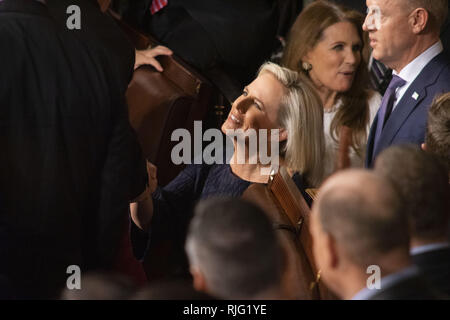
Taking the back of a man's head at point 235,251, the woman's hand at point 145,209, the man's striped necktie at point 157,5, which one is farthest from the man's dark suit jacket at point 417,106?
the back of a man's head at point 235,251

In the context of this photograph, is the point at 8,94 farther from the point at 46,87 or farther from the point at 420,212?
the point at 420,212

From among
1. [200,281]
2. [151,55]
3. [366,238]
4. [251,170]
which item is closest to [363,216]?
[366,238]

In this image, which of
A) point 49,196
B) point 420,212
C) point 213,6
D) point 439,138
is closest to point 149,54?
point 213,6

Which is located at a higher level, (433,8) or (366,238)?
(433,8)

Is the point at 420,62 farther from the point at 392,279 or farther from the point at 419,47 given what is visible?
the point at 392,279

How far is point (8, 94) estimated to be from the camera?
1715 millimetres

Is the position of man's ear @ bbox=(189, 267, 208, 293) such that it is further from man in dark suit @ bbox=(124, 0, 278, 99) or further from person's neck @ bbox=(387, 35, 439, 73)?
man in dark suit @ bbox=(124, 0, 278, 99)

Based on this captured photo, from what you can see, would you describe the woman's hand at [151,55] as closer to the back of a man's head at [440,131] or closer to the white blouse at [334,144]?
the white blouse at [334,144]

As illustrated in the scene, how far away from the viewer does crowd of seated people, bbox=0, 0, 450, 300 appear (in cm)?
115

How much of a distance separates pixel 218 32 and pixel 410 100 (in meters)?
0.91

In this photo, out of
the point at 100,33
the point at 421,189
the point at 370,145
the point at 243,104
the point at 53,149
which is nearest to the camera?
the point at 421,189

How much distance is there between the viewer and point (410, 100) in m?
2.34

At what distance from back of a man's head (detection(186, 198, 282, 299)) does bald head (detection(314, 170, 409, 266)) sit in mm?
105

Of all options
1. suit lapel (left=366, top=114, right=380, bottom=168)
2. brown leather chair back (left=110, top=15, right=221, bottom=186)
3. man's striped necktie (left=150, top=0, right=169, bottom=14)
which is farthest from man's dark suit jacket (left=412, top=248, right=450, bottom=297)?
man's striped necktie (left=150, top=0, right=169, bottom=14)
